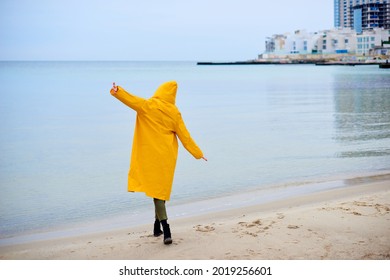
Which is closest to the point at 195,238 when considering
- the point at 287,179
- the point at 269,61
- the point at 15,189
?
the point at 287,179

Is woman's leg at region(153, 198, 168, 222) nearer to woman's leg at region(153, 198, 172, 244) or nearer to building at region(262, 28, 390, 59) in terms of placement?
woman's leg at region(153, 198, 172, 244)

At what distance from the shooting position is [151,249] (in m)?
4.95

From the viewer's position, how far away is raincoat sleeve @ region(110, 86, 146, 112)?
454 centimetres

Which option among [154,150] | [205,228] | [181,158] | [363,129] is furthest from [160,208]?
[363,129]

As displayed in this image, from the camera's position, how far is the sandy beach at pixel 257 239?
4719 millimetres

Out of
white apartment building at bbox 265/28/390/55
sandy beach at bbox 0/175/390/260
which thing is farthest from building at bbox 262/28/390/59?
sandy beach at bbox 0/175/390/260

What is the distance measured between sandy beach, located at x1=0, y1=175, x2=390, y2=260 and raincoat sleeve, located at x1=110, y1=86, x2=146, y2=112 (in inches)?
49.9

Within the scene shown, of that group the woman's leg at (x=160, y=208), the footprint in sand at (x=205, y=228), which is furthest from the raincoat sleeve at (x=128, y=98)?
the footprint in sand at (x=205, y=228)

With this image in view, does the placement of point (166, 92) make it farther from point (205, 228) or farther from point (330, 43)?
point (330, 43)

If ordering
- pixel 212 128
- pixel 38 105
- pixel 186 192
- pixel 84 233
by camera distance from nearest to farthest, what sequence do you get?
pixel 84 233, pixel 186 192, pixel 212 128, pixel 38 105

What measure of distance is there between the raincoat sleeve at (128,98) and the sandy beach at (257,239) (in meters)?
1.27

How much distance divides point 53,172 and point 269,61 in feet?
572

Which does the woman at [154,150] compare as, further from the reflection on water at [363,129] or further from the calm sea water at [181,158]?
the reflection on water at [363,129]
